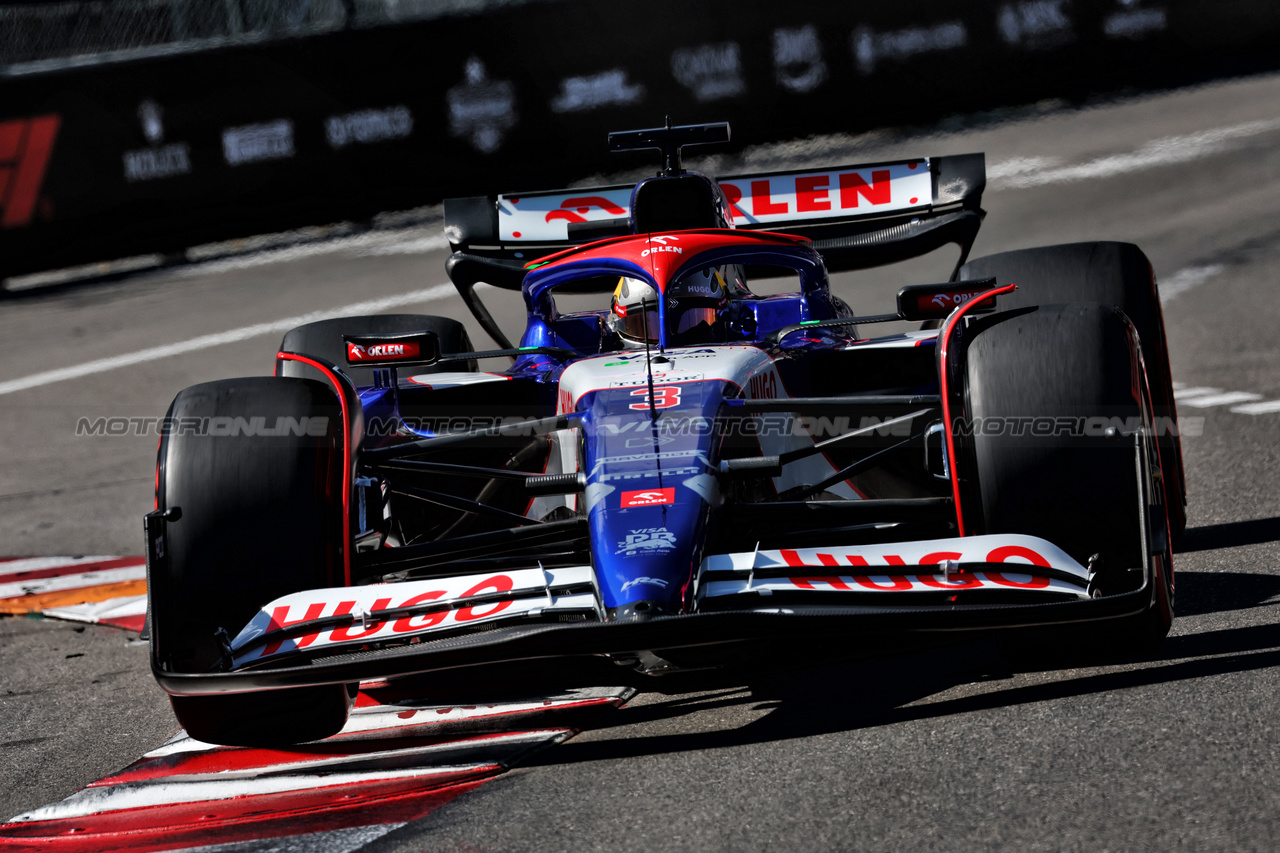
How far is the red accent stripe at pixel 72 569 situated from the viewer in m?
6.49

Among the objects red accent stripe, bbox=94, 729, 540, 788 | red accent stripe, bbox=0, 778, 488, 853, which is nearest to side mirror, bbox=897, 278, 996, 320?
red accent stripe, bbox=94, 729, 540, 788

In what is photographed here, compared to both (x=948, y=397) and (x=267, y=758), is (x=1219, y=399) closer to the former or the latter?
(x=948, y=397)

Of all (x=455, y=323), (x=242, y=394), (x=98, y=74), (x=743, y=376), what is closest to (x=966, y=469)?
(x=743, y=376)

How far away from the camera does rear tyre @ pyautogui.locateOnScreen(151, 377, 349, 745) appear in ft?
11.7

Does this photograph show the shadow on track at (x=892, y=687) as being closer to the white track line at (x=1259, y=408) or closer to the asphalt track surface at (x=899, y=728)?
the asphalt track surface at (x=899, y=728)

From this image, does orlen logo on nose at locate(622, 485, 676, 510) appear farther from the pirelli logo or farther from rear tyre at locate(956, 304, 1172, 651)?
the pirelli logo

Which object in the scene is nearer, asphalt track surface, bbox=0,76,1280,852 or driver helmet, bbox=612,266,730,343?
asphalt track surface, bbox=0,76,1280,852

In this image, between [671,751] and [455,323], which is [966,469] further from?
[455,323]

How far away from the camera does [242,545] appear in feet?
11.9

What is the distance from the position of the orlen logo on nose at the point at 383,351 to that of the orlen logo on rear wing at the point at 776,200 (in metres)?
2.24

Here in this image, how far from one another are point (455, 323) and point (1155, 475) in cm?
356

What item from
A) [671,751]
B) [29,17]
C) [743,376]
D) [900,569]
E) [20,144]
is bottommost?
[671,751]

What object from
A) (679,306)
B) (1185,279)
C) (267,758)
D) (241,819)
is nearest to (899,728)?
(241,819)

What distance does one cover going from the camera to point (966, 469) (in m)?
3.71
